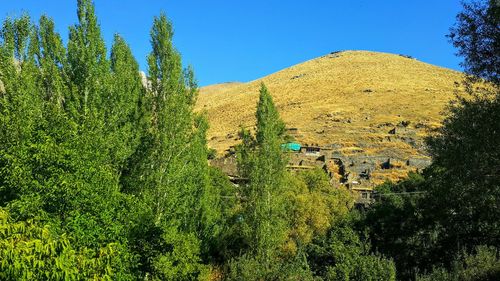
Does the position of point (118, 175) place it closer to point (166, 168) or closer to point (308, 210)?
point (166, 168)

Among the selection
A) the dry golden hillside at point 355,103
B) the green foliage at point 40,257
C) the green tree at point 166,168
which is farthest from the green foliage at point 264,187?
the dry golden hillside at point 355,103

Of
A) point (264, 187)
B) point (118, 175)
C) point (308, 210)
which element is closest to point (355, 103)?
point (308, 210)

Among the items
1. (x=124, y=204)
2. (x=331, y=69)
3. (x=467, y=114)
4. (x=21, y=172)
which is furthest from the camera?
(x=331, y=69)

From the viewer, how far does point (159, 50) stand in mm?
18031

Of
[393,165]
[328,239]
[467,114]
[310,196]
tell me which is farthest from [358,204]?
[467,114]

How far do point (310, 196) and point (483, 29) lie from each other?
21.0 metres

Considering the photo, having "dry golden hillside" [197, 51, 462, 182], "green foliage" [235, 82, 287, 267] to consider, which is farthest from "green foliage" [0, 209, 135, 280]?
"dry golden hillside" [197, 51, 462, 182]

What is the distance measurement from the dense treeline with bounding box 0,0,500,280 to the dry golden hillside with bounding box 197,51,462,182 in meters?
28.5

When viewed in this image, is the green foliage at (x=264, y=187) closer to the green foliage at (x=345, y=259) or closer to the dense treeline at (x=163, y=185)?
the dense treeline at (x=163, y=185)

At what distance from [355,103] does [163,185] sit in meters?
92.8

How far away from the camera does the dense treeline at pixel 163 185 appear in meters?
9.95

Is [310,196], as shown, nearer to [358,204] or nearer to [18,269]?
→ [358,204]

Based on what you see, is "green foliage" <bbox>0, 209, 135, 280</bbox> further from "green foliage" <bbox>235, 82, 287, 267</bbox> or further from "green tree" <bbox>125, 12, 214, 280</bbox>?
"green foliage" <bbox>235, 82, 287, 267</bbox>

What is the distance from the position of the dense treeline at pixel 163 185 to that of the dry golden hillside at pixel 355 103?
1121 inches
